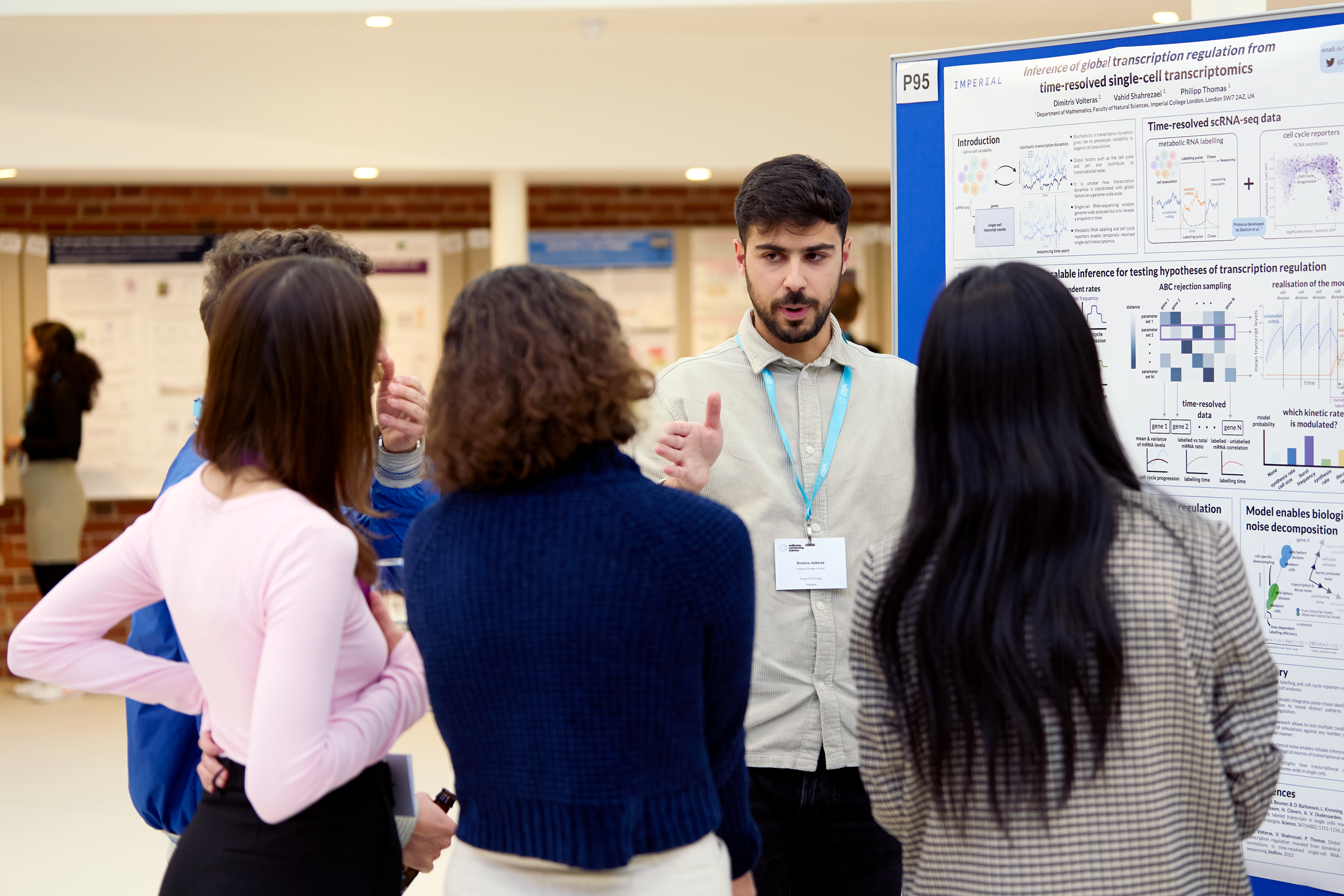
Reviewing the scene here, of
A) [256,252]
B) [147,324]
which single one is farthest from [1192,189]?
[147,324]

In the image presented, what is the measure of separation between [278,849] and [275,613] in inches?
11.3

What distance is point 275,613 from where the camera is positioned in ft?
3.98

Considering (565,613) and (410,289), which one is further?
(410,289)

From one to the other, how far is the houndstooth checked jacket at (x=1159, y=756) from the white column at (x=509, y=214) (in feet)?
14.8

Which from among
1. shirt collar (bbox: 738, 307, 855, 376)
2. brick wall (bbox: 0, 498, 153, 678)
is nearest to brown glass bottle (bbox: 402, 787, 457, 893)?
shirt collar (bbox: 738, 307, 855, 376)

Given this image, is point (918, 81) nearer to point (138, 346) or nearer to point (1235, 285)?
point (1235, 285)

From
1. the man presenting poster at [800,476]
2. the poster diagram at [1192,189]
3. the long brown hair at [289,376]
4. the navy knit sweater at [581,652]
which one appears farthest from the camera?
the poster diagram at [1192,189]

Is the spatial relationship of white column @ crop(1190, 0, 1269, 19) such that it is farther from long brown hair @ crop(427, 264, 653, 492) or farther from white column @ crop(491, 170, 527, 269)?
white column @ crop(491, 170, 527, 269)

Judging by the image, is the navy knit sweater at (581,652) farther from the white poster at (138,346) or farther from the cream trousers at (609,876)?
the white poster at (138,346)

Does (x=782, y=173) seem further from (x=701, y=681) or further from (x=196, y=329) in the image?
(x=196, y=329)

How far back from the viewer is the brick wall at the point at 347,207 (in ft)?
21.0

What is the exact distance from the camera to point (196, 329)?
6.35m

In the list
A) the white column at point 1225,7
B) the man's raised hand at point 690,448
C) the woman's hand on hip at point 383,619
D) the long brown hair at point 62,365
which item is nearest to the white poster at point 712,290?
the long brown hair at point 62,365

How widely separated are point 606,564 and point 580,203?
5.57 metres
